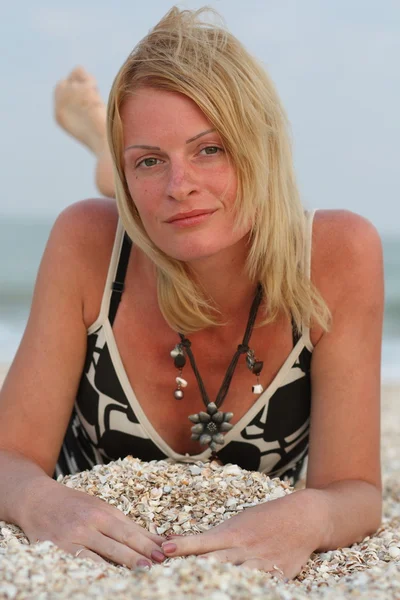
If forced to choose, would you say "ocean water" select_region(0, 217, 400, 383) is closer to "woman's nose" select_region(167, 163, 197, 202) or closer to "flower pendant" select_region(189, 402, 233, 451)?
"flower pendant" select_region(189, 402, 233, 451)

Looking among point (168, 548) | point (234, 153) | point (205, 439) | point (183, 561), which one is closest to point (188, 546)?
point (168, 548)

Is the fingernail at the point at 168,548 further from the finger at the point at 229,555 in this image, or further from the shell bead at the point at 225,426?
the shell bead at the point at 225,426

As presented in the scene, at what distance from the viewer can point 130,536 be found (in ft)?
7.86

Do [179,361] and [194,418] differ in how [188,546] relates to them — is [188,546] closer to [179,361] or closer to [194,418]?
[194,418]

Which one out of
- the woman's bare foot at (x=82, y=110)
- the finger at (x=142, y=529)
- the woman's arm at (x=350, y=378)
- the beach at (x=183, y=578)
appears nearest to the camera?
the beach at (x=183, y=578)

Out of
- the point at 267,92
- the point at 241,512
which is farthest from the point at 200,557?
the point at 267,92

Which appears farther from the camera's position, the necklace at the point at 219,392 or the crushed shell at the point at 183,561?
the necklace at the point at 219,392

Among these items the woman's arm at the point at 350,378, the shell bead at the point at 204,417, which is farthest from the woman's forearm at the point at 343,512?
the shell bead at the point at 204,417

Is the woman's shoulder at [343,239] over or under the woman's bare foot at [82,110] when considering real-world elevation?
under

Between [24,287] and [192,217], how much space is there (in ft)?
60.5

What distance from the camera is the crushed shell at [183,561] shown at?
1939 mm

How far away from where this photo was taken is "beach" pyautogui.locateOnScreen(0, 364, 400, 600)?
1.92m

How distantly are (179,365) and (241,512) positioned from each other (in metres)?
0.86

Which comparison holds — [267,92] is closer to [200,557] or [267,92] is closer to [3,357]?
[200,557]
